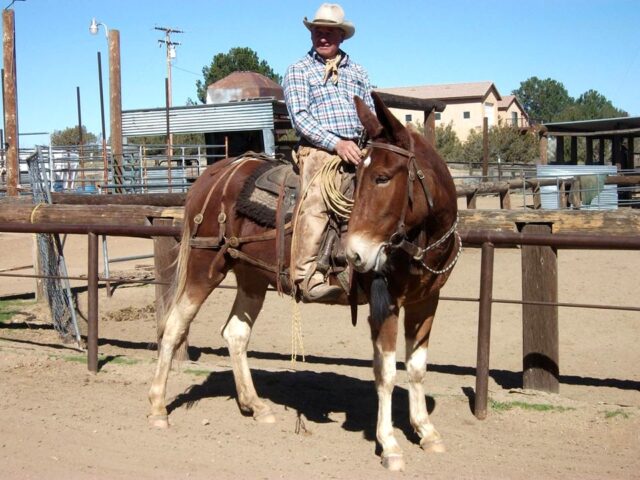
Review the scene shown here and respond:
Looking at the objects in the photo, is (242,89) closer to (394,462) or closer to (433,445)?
(433,445)

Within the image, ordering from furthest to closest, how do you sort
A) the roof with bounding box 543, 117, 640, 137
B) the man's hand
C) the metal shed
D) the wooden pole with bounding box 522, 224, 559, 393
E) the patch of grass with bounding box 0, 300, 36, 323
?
the roof with bounding box 543, 117, 640, 137 < the metal shed < the patch of grass with bounding box 0, 300, 36, 323 < the wooden pole with bounding box 522, 224, 559, 393 < the man's hand

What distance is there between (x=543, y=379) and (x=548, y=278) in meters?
0.77

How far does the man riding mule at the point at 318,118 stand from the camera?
4.48 m

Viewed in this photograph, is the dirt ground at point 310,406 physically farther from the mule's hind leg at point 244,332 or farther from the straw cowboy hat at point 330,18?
the straw cowboy hat at point 330,18

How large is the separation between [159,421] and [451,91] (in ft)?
248

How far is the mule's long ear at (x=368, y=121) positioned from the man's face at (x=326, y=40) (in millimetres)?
746

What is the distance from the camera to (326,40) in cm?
467

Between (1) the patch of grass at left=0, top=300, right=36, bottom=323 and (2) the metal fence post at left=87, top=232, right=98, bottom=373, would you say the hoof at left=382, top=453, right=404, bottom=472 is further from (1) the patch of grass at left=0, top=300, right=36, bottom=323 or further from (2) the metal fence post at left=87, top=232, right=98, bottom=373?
(1) the patch of grass at left=0, top=300, right=36, bottom=323

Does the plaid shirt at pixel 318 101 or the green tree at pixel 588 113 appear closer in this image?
the plaid shirt at pixel 318 101

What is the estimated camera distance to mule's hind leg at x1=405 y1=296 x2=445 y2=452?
4.48 metres

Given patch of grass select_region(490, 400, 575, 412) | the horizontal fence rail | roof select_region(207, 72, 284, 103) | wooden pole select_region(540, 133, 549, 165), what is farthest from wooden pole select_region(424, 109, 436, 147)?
roof select_region(207, 72, 284, 103)

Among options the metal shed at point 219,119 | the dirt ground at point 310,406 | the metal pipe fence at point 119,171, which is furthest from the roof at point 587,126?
the dirt ground at point 310,406

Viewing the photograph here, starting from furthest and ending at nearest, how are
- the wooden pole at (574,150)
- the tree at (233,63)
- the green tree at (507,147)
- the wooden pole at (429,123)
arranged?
the tree at (233,63) < the green tree at (507,147) < the wooden pole at (574,150) < the wooden pole at (429,123)

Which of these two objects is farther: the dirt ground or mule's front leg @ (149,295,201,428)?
mule's front leg @ (149,295,201,428)
